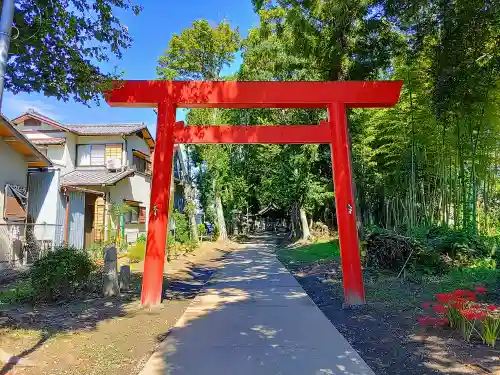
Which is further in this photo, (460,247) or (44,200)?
(44,200)

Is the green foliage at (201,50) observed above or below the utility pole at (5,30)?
above

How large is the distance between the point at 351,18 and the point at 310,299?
7.07 metres

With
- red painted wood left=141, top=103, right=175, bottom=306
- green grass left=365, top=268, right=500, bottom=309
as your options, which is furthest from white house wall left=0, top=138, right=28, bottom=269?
green grass left=365, top=268, right=500, bottom=309

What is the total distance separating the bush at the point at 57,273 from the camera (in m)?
6.55

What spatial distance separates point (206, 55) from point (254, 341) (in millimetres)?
22463

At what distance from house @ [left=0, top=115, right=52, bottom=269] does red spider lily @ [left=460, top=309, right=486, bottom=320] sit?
404 inches

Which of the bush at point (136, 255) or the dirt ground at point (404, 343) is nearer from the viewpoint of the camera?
the dirt ground at point (404, 343)

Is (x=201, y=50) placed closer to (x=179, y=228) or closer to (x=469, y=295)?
(x=179, y=228)

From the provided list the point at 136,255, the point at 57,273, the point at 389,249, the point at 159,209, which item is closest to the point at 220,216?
the point at 136,255

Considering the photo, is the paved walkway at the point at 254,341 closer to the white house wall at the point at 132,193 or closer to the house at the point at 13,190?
the house at the point at 13,190

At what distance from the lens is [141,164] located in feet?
70.2

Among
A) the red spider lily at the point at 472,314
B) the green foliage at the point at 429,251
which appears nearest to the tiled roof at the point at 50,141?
the green foliage at the point at 429,251

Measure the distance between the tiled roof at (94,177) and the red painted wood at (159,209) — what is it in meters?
10.0

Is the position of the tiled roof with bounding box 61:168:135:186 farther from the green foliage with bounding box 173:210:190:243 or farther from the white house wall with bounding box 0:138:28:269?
the white house wall with bounding box 0:138:28:269
